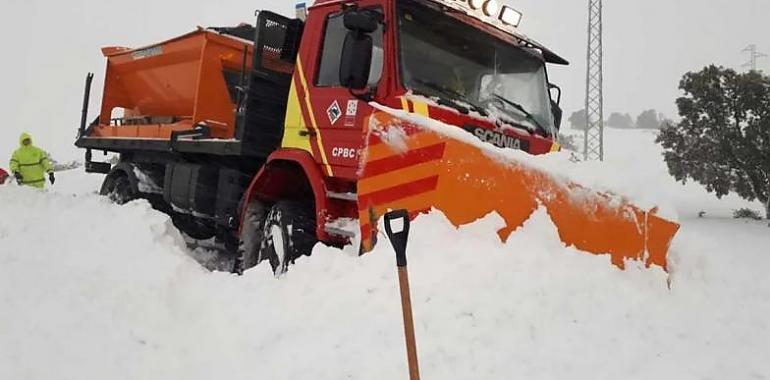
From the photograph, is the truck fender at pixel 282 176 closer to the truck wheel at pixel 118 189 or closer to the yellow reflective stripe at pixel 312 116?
the yellow reflective stripe at pixel 312 116

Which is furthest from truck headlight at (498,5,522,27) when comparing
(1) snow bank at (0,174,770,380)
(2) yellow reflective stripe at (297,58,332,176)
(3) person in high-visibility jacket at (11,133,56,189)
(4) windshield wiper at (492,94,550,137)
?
(3) person in high-visibility jacket at (11,133,56,189)

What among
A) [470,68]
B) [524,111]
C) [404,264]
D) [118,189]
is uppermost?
[470,68]

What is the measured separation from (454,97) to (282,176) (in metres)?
1.76

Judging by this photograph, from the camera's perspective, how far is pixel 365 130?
445 cm

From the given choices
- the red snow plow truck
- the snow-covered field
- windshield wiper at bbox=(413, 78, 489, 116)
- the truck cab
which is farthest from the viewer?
windshield wiper at bbox=(413, 78, 489, 116)

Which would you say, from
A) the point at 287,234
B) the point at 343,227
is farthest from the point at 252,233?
the point at 343,227

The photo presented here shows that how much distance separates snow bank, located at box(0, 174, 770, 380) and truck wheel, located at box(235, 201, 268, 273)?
3.97 feet

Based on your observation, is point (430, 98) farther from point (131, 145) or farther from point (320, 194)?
point (131, 145)

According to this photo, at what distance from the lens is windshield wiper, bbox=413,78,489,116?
184 inches

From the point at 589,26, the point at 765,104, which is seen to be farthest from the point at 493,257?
the point at 589,26

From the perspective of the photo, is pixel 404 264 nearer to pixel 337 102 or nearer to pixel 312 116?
pixel 337 102

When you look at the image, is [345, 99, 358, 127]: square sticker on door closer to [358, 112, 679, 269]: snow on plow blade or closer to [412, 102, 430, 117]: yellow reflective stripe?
[412, 102, 430, 117]: yellow reflective stripe

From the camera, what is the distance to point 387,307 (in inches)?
135

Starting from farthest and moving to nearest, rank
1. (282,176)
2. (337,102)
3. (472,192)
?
(282,176) < (337,102) < (472,192)
